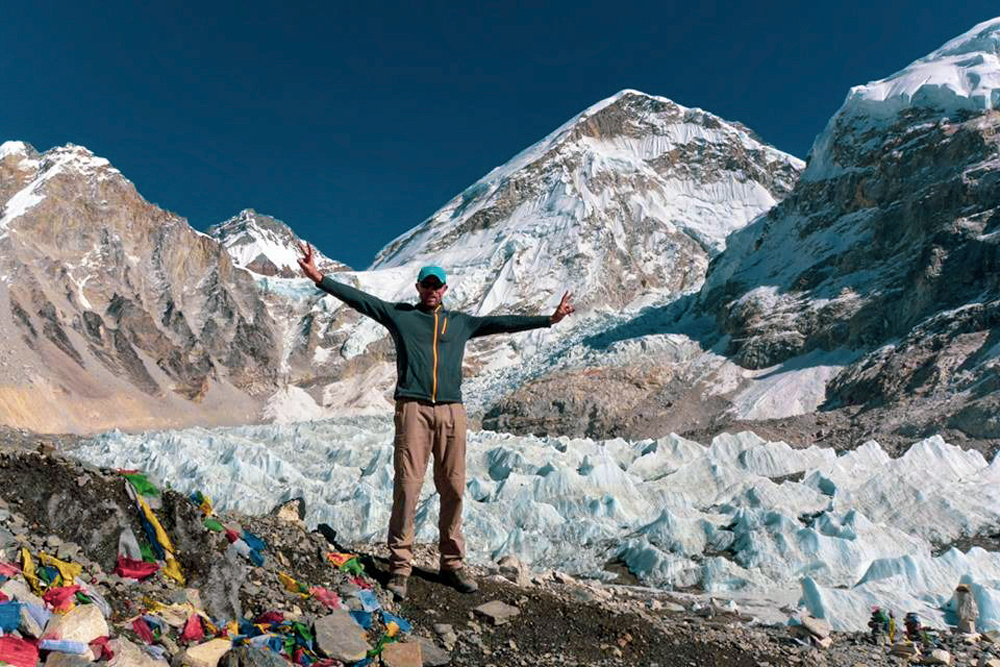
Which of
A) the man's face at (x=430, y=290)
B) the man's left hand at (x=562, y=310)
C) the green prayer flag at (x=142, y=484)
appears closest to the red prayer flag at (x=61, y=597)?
the green prayer flag at (x=142, y=484)

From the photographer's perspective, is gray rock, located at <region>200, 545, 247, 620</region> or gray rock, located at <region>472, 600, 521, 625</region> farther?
gray rock, located at <region>472, 600, 521, 625</region>

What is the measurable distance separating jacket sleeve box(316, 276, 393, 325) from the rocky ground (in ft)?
5.62

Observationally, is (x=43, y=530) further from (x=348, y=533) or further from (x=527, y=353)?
(x=527, y=353)

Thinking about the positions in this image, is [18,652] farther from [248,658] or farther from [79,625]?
[248,658]

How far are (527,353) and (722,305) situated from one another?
97.4 feet

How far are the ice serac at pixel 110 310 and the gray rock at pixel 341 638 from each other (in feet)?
203

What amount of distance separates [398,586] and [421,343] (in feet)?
5.70

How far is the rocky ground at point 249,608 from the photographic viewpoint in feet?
10.7

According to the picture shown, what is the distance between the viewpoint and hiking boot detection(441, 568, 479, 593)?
527 centimetres

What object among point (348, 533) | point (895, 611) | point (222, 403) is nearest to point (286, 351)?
point (222, 403)

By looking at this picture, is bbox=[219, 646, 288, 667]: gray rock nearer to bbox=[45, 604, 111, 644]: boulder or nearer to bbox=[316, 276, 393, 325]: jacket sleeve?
bbox=[45, 604, 111, 644]: boulder

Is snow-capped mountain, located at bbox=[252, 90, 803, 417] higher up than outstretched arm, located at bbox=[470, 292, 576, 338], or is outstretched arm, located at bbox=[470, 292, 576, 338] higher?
snow-capped mountain, located at bbox=[252, 90, 803, 417]

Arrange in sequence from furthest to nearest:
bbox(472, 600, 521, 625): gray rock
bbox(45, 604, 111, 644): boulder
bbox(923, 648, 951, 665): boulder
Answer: bbox(923, 648, 951, 665): boulder, bbox(472, 600, 521, 625): gray rock, bbox(45, 604, 111, 644): boulder

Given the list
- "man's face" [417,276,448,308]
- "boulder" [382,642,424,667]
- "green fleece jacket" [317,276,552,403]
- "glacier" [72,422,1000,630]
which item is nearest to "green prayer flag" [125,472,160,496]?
"green fleece jacket" [317,276,552,403]
